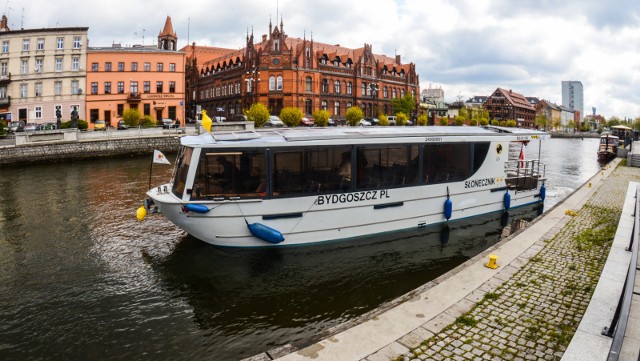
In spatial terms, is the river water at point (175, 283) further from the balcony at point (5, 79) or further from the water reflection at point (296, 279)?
the balcony at point (5, 79)

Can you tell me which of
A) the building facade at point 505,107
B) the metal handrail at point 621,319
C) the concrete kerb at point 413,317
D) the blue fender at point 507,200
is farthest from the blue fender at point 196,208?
the building facade at point 505,107

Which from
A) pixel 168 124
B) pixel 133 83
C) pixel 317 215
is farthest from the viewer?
pixel 133 83

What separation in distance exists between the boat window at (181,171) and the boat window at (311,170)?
249 centimetres

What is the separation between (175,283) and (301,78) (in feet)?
208

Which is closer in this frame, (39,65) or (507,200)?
(507,200)

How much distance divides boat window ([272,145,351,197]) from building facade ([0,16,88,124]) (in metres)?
54.7

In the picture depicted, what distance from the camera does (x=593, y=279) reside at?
8680 millimetres

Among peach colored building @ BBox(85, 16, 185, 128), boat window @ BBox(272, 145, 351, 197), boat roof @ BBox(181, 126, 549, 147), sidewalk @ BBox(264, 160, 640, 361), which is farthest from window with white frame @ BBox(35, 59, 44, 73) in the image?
sidewalk @ BBox(264, 160, 640, 361)

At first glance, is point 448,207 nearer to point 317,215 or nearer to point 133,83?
point 317,215

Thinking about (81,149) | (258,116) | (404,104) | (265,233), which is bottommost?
(265,233)

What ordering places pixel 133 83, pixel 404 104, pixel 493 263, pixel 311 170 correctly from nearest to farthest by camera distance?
pixel 493 263 → pixel 311 170 → pixel 133 83 → pixel 404 104

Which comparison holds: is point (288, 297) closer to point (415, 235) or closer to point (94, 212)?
point (415, 235)

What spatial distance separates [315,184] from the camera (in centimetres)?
1218

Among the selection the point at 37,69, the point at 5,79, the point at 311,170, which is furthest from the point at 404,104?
the point at 311,170
